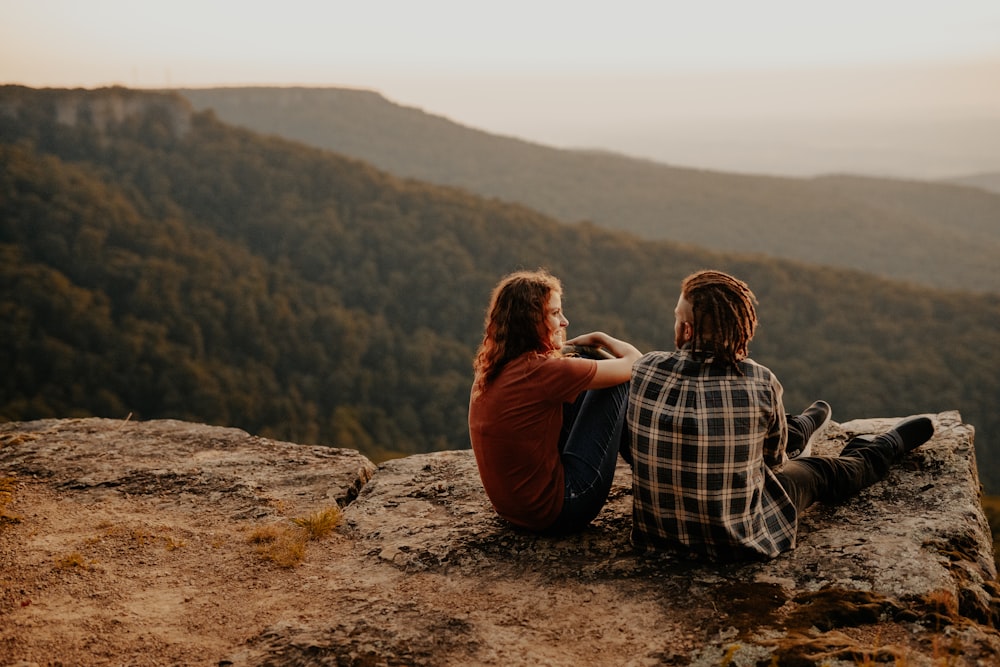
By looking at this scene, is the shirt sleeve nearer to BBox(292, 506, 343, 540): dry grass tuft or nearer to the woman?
the woman

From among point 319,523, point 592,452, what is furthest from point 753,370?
point 319,523

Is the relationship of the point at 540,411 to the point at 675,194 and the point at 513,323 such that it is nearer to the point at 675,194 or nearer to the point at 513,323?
the point at 513,323

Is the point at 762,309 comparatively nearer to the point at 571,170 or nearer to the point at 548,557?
the point at 548,557

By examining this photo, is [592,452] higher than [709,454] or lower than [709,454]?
lower

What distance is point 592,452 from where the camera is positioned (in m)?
3.74

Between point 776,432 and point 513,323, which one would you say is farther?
point 513,323

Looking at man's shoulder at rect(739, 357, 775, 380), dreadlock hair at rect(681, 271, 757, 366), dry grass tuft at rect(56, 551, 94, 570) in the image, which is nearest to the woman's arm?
dreadlock hair at rect(681, 271, 757, 366)

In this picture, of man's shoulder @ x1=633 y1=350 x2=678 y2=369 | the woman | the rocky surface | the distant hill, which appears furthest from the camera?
the distant hill

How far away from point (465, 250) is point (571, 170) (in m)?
61.7

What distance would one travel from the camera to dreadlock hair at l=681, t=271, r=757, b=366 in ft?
10.6

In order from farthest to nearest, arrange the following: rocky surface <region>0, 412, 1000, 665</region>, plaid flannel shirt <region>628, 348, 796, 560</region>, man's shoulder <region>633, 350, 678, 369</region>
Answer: man's shoulder <region>633, 350, 678, 369</region>
plaid flannel shirt <region>628, 348, 796, 560</region>
rocky surface <region>0, 412, 1000, 665</region>

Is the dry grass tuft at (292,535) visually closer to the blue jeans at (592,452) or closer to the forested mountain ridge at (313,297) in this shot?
the blue jeans at (592,452)

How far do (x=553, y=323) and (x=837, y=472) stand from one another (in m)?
1.74

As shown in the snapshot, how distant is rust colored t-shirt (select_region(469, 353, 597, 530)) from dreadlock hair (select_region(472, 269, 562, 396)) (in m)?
0.05
